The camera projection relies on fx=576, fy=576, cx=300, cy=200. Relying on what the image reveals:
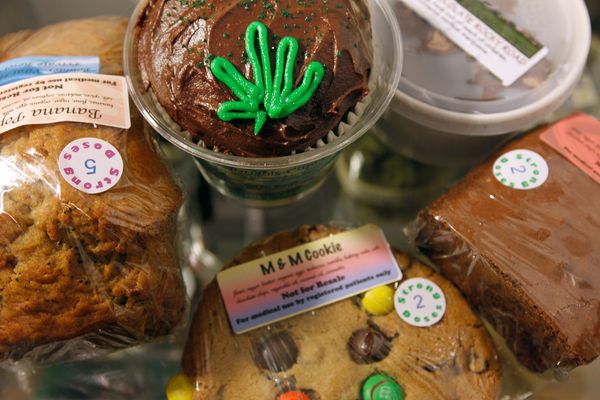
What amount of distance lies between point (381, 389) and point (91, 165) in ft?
1.86

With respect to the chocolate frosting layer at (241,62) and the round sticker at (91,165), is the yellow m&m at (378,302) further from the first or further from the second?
the round sticker at (91,165)

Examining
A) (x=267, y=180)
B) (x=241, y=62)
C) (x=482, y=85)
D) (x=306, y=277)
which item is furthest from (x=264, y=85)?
(x=482, y=85)

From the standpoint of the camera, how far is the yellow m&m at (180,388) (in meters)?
0.95

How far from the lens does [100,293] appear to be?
861mm

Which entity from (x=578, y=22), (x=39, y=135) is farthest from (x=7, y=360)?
(x=578, y=22)

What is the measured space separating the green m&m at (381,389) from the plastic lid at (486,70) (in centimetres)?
50

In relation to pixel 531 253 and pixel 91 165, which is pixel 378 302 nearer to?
pixel 531 253

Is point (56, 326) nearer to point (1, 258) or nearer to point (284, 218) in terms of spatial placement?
point (1, 258)

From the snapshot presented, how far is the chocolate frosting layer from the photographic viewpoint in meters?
0.90

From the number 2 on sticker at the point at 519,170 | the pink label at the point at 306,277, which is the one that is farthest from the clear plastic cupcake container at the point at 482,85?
the pink label at the point at 306,277

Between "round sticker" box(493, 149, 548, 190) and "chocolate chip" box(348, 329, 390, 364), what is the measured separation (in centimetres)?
34

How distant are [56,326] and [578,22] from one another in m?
1.09

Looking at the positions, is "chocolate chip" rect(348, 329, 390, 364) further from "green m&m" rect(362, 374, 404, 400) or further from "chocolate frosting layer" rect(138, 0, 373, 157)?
"chocolate frosting layer" rect(138, 0, 373, 157)

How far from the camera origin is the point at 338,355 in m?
0.96
